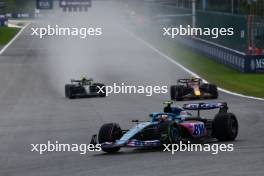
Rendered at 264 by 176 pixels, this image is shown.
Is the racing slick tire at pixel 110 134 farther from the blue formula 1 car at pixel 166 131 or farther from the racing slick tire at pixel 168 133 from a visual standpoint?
the racing slick tire at pixel 168 133

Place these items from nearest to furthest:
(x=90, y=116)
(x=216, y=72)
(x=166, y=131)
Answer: (x=166, y=131) < (x=90, y=116) < (x=216, y=72)

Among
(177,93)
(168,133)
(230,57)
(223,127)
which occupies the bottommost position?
(230,57)

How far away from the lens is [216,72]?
157ft

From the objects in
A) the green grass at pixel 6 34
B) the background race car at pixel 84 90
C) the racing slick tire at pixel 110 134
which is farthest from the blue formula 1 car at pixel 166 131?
the green grass at pixel 6 34

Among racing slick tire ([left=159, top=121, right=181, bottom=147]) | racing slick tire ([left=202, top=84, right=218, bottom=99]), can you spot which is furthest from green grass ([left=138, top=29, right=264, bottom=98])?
racing slick tire ([left=159, top=121, right=181, bottom=147])

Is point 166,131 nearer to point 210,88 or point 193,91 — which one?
point 193,91

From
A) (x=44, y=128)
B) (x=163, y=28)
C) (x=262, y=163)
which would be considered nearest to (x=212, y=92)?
(x=44, y=128)

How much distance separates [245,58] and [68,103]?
1518 centimetres

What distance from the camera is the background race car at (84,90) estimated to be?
3509 centimetres

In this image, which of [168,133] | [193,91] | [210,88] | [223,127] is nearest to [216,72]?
[210,88]

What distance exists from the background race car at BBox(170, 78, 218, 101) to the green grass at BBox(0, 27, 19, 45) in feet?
149

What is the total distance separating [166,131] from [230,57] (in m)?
31.8

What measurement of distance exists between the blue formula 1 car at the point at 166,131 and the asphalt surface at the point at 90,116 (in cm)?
26

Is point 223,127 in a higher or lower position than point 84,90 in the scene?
→ higher
